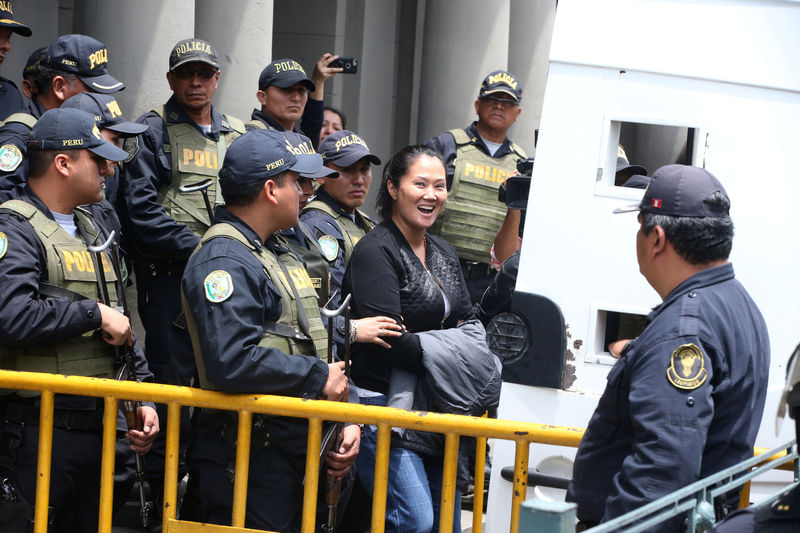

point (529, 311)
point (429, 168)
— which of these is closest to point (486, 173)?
point (429, 168)

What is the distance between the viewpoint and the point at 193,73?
5477mm

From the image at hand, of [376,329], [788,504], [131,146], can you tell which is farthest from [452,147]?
[788,504]

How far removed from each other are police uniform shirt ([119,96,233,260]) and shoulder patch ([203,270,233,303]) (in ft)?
5.48

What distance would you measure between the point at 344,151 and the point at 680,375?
9.44 ft

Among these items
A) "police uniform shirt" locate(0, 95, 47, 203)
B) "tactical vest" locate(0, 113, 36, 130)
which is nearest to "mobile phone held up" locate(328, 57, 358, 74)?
"tactical vest" locate(0, 113, 36, 130)

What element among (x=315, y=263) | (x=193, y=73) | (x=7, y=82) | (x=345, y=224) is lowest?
(x=315, y=263)

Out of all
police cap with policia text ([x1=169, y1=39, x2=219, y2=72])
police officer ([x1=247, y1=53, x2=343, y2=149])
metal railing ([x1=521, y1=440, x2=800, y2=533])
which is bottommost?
metal railing ([x1=521, y1=440, x2=800, y2=533])

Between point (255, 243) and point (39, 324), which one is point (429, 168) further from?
point (39, 324)

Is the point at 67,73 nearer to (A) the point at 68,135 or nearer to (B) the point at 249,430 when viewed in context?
(A) the point at 68,135

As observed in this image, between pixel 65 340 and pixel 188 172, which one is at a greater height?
pixel 188 172

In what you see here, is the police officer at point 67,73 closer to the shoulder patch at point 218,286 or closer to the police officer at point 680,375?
the shoulder patch at point 218,286

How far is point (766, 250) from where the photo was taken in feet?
12.4

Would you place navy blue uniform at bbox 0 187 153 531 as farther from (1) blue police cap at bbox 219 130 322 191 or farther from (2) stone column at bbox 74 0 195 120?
(2) stone column at bbox 74 0 195 120

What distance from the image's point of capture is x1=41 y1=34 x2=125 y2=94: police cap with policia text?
16.9 feet
